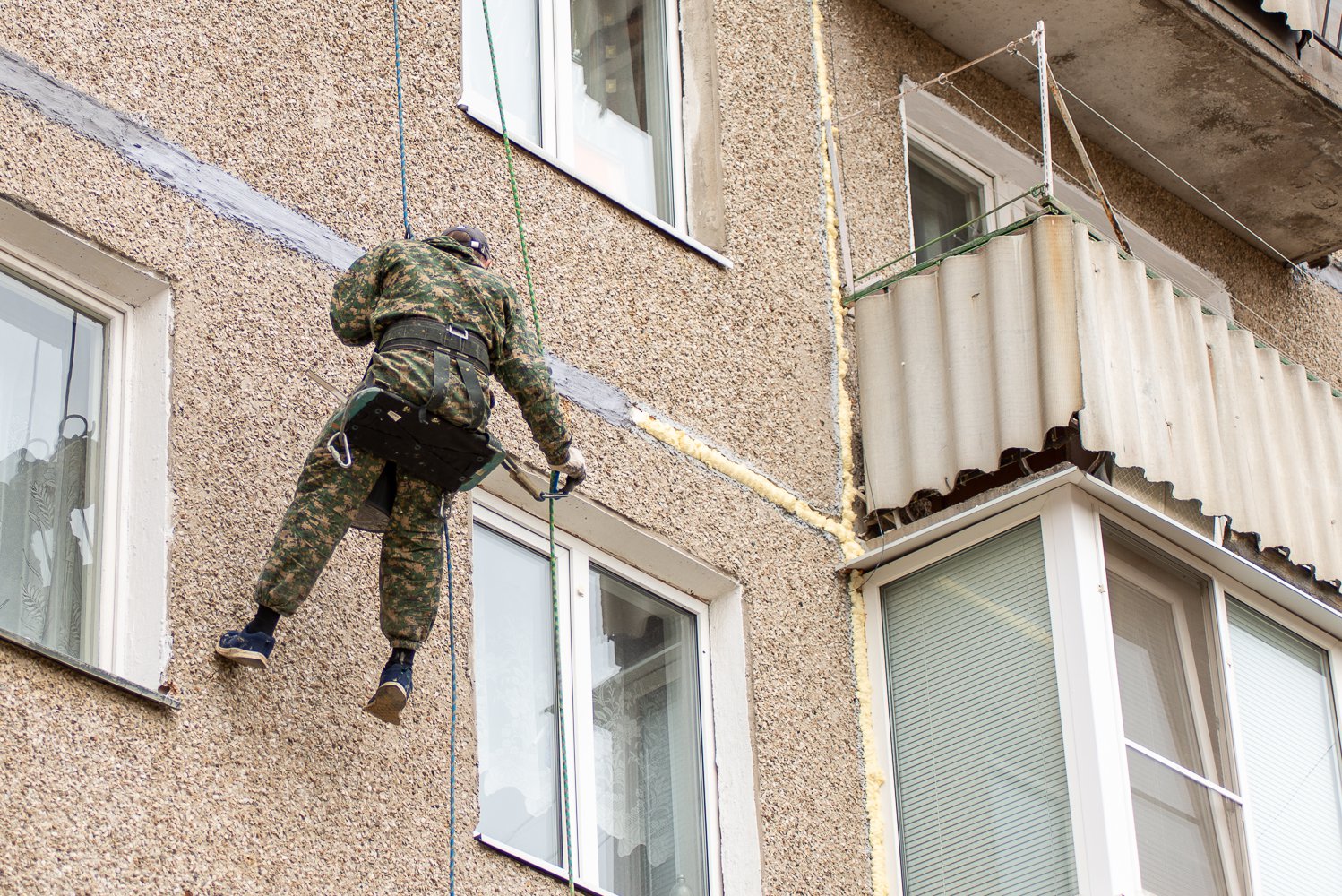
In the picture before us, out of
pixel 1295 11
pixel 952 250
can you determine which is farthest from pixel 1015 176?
pixel 952 250

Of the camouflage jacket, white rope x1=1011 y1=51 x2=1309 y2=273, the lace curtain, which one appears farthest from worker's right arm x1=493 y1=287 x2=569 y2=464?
white rope x1=1011 y1=51 x2=1309 y2=273

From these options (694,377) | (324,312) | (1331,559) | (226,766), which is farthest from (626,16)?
(226,766)

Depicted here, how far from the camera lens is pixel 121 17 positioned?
7.05 meters

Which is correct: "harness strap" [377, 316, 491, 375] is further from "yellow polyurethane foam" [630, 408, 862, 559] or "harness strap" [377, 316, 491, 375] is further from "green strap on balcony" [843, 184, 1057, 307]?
"green strap on balcony" [843, 184, 1057, 307]

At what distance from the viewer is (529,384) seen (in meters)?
6.74

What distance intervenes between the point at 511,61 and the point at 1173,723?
11.9ft

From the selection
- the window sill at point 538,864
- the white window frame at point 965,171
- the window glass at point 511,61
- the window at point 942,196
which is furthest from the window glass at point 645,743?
the window at point 942,196

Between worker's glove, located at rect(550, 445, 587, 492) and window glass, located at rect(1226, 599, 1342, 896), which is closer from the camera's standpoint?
worker's glove, located at rect(550, 445, 587, 492)

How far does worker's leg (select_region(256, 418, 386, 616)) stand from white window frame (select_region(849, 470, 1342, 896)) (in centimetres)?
278

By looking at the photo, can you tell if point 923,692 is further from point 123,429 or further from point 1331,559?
point 123,429

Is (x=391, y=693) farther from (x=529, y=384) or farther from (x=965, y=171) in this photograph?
(x=965, y=171)

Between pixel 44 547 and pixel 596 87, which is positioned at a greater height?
pixel 596 87

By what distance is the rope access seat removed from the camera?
6.74 meters

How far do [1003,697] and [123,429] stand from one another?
134 inches
